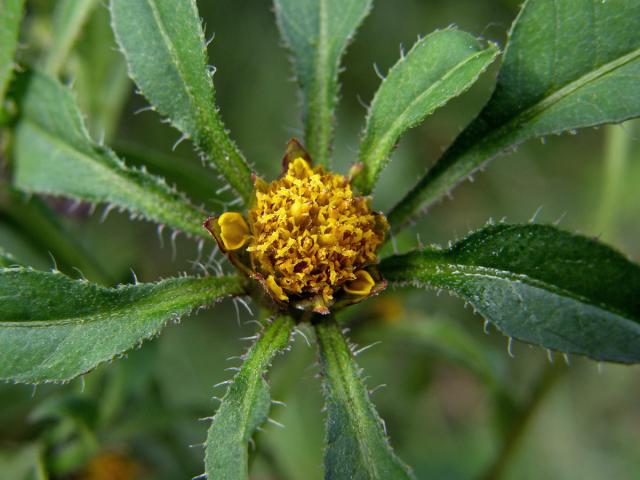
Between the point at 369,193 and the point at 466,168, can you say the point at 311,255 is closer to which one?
the point at 369,193

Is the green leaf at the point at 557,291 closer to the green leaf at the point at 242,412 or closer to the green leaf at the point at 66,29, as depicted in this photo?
the green leaf at the point at 242,412

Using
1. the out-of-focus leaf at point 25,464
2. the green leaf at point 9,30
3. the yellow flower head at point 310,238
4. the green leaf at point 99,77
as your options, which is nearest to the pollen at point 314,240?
the yellow flower head at point 310,238

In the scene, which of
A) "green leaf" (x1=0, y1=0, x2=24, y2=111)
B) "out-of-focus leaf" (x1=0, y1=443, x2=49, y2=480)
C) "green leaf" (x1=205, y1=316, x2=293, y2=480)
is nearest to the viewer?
"green leaf" (x1=205, y1=316, x2=293, y2=480)

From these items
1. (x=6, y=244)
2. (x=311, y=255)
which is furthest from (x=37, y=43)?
(x=311, y=255)

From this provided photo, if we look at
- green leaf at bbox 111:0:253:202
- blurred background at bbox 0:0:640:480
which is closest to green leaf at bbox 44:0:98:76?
blurred background at bbox 0:0:640:480

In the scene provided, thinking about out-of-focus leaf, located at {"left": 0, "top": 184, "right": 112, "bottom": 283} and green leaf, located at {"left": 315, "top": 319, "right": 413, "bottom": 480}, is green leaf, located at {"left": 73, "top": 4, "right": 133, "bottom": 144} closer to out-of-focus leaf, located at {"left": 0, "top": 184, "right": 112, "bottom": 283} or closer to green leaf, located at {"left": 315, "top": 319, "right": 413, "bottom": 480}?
out-of-focus leaf, located at {"left": 0, "top": 184, "right": 112, "bottom": 283}

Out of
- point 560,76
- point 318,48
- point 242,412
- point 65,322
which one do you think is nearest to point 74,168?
point 65,322

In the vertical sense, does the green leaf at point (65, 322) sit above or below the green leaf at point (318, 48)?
below

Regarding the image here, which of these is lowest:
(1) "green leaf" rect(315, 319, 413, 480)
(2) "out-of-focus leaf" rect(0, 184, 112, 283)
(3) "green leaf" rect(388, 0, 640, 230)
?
(1) "green leaf" rect(315, 319, 413, 480)
